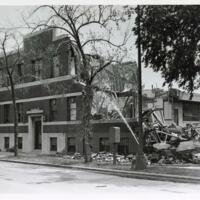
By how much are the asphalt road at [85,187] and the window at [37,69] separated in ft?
24.8

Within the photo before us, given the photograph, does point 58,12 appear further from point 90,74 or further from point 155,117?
point 155,117

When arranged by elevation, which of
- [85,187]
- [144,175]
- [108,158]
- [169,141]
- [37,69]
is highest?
[37,69]

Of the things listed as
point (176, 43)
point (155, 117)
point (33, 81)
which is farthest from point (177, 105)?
point (33, 81)

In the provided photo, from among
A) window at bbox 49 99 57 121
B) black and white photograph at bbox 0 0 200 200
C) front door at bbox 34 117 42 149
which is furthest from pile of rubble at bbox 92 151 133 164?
front door at bbox 34 117 42 149

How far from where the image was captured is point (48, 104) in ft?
95.1

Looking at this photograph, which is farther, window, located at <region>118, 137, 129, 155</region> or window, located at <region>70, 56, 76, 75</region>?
window, located at <region>70, 56, 76, 75</region>

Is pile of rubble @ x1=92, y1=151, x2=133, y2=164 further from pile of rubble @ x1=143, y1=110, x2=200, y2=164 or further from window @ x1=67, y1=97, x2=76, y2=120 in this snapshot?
window @ x1=67, y1=97, x2=76, y2=120

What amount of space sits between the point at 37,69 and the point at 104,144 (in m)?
5.16

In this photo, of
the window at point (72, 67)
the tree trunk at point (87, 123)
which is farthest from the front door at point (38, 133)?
the tree trunk at point (87, 123)

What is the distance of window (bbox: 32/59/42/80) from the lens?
24.8 metres

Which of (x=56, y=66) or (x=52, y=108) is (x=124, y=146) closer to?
(x=56, y=66)

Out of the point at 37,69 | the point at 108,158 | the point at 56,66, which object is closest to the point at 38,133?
the point at 37,69

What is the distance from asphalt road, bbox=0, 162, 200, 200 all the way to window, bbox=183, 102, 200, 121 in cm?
409

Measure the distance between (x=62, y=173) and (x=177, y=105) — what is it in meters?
5.40
